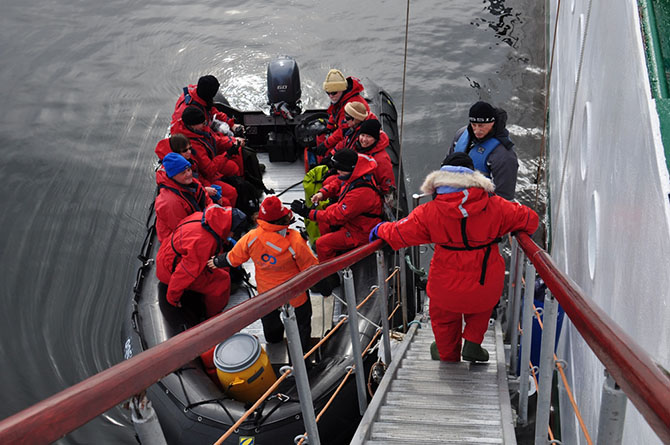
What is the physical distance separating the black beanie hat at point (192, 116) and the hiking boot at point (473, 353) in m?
3.42

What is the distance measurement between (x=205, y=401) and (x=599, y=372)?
8.25ft

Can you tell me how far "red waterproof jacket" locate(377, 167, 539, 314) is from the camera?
2738mm

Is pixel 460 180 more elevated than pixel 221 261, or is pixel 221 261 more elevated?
pixel 460 180

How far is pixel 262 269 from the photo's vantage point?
13.2ft

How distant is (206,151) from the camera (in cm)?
566

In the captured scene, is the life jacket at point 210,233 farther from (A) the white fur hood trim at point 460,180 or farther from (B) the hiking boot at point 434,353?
(A) the white fur hood trim at point 460,180

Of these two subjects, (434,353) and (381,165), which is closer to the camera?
(434,353)

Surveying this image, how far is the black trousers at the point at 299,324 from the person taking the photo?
14.3 feet

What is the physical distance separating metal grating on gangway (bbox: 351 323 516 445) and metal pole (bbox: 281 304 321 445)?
0.59 m

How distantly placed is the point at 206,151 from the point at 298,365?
415cm

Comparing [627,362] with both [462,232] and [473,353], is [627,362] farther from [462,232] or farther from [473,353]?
[473,353]

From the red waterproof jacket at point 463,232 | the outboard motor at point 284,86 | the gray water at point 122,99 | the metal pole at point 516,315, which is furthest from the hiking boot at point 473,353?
the outboard motor at point 284,86

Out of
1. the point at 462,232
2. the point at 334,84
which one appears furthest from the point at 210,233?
the point at 334,84

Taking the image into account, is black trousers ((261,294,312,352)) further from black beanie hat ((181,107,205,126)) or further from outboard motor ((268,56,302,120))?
outboard motor ((268,56,302,120))
